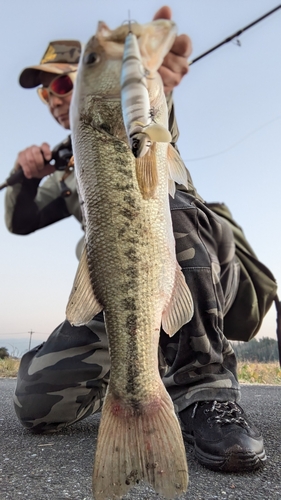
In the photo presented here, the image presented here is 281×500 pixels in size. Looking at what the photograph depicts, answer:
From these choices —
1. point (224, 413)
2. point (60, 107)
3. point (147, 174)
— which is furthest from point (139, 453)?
point (60, 107)

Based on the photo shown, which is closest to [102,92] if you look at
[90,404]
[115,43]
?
[115,43]

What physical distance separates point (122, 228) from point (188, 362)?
1.02 meters

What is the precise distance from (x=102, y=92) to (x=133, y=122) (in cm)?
53

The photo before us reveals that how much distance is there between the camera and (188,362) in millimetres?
2295

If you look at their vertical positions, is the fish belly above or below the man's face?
below

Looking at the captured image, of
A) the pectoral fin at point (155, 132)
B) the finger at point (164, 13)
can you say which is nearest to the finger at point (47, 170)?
the finger at point (164, 13)

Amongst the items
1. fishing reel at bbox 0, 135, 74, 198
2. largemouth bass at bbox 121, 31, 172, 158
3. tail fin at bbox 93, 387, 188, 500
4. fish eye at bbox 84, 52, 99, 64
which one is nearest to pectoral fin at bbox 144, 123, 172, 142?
largemouth bass at bbox 121, 31, 172, 158

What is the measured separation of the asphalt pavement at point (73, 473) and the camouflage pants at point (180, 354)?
0.17m

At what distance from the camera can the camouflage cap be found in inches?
161

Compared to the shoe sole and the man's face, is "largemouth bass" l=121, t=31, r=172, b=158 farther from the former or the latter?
the man's face

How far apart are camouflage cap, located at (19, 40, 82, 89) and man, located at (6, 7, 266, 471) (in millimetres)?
1025

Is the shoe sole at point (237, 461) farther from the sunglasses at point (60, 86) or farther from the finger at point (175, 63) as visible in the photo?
the sunglasses at point (60, 86)

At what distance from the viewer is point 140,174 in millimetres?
1576

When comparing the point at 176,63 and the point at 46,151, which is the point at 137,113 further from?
the point at 46,151
